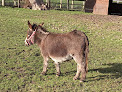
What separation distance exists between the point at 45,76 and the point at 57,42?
4.40 ft

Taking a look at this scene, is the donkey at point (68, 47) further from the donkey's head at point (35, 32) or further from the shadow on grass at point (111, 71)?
the shadow on grass at point (111, 71)

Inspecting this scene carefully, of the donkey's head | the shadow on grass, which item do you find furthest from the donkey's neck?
the shadow on grass

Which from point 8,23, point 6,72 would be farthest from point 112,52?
point 8,23

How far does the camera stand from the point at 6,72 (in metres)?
7.91

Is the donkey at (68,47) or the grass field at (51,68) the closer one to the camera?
the grass field at (51,68)

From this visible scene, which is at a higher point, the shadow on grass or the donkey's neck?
the donkey's neck

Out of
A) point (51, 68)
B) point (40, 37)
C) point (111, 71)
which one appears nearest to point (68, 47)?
point (40, 37)

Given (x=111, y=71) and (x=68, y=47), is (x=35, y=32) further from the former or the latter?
(x=111, y=71)

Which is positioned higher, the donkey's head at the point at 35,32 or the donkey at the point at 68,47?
the donkey's head at the point at 35,32

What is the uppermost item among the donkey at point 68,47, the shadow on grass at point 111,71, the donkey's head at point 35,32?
the donkey's head at point 35,32

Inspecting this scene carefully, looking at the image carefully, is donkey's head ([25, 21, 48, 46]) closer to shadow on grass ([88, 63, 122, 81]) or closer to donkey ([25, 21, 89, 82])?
donkey ([25, 21, 89, 82])

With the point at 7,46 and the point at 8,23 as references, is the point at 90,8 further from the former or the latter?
the point at 7,46

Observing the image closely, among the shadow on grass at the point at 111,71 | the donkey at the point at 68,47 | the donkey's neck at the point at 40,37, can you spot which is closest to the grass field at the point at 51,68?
the shadow on grass at the point at 111,71

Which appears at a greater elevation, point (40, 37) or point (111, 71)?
point (40, 37)
